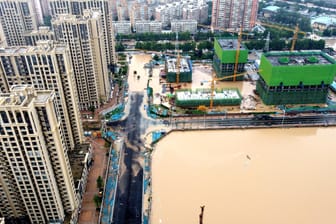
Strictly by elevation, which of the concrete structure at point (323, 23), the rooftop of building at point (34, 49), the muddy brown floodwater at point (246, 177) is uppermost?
the rooftop of building at point (34, 49)

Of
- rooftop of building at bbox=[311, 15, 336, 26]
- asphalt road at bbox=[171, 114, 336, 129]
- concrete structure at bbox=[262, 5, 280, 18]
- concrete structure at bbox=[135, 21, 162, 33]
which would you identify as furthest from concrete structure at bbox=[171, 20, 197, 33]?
asphalt road at bbox=[171, 114, 336, 129]

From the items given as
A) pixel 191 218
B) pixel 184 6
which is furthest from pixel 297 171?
pixel 184 6

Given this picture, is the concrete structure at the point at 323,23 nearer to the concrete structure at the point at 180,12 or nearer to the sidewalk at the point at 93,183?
the concrete structure at the point at 180,12

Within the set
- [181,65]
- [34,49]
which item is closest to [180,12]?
[181,65]

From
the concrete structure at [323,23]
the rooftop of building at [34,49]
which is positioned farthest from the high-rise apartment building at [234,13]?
the rooftop of building at [34,49]

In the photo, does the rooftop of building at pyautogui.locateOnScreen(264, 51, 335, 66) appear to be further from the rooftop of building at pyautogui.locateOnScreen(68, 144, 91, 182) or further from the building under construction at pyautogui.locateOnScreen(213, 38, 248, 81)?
the rooftop of building at pyautogui.locateOnScreen(68, 144, 91, 182)

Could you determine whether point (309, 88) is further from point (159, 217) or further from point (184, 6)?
point (184, 6)

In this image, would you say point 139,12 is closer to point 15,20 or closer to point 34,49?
point 15,20
